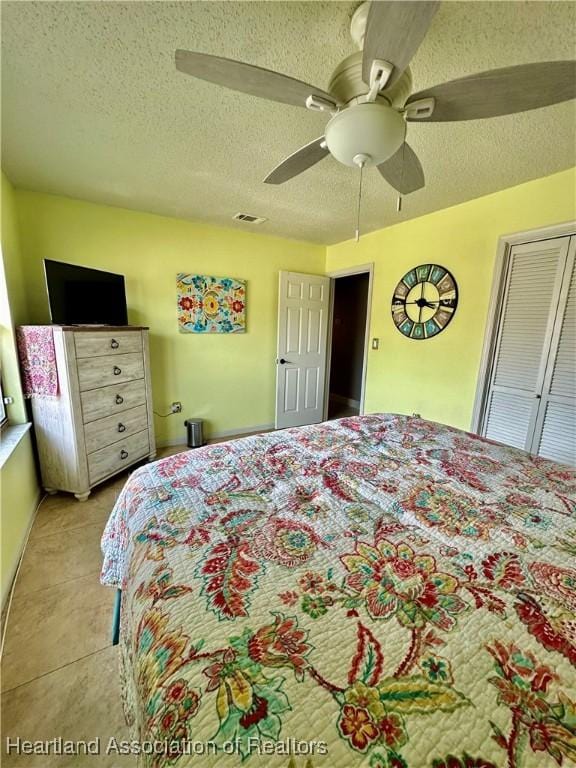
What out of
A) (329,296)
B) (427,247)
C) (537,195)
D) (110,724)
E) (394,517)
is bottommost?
(110,724)

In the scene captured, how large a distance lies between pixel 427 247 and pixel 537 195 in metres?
0.85

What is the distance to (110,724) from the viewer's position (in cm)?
106

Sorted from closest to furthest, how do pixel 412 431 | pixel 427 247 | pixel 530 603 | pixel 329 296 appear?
1. pixel 530 603
2. pixel 412 431
3. pixel 427 247
4. pixel 329 296

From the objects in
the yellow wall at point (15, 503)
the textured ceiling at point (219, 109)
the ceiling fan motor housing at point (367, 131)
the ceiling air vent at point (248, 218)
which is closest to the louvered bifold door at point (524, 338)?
the textured ceiling at point (219, 109)

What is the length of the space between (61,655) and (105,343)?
191 cm

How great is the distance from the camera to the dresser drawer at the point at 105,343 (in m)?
2.23

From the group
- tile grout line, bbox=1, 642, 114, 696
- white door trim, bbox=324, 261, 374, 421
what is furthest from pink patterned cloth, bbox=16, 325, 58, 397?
white door trim, bbox=324, 261, 374, 421

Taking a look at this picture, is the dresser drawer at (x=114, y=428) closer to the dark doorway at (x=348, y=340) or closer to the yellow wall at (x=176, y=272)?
the yellow wall at (x=176, y=272)

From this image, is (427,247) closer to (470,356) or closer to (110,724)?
(470,356)

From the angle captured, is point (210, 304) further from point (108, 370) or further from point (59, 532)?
point (59, 532)

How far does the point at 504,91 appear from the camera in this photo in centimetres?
103

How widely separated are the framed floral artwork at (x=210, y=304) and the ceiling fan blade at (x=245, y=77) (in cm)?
239

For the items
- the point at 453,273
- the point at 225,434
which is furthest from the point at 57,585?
the point at 453,273

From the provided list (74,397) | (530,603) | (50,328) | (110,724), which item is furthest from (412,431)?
(50,328)
